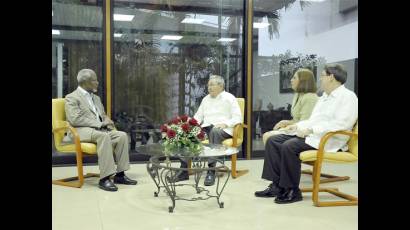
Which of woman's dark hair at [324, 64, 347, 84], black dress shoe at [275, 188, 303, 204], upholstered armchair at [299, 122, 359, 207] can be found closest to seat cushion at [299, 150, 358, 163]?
upholstered armchair at [299, 122, 359, 207]

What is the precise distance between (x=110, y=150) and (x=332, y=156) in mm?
→ 2163

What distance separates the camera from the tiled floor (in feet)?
9.91

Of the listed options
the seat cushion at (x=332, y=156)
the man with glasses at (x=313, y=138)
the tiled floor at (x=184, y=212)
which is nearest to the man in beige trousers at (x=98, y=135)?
the tiled floor at (x=184, y=212)

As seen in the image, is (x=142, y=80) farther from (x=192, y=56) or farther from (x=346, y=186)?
(x=346, y=186)

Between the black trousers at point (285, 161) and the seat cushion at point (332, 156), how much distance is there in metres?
0.08

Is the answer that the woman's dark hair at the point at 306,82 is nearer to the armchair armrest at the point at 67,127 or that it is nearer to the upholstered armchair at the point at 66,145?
the upholstered armchair at the point at 66,145

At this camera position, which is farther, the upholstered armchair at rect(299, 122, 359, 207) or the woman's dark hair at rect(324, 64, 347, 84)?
the woman's dark hair at rect(324, 64, 347, 84)

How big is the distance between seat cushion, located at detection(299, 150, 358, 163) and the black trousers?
3.1 inches

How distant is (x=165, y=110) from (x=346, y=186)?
2.75m

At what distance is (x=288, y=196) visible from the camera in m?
3.68

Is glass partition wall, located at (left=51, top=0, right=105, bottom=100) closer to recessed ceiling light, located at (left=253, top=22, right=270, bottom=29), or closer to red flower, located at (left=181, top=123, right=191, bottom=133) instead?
recessed ceiling light, located at (left=253, top=22, right=270, bottom=29)

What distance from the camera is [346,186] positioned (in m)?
4.39

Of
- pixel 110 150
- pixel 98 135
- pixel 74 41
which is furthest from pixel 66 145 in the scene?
pixel 74 41
